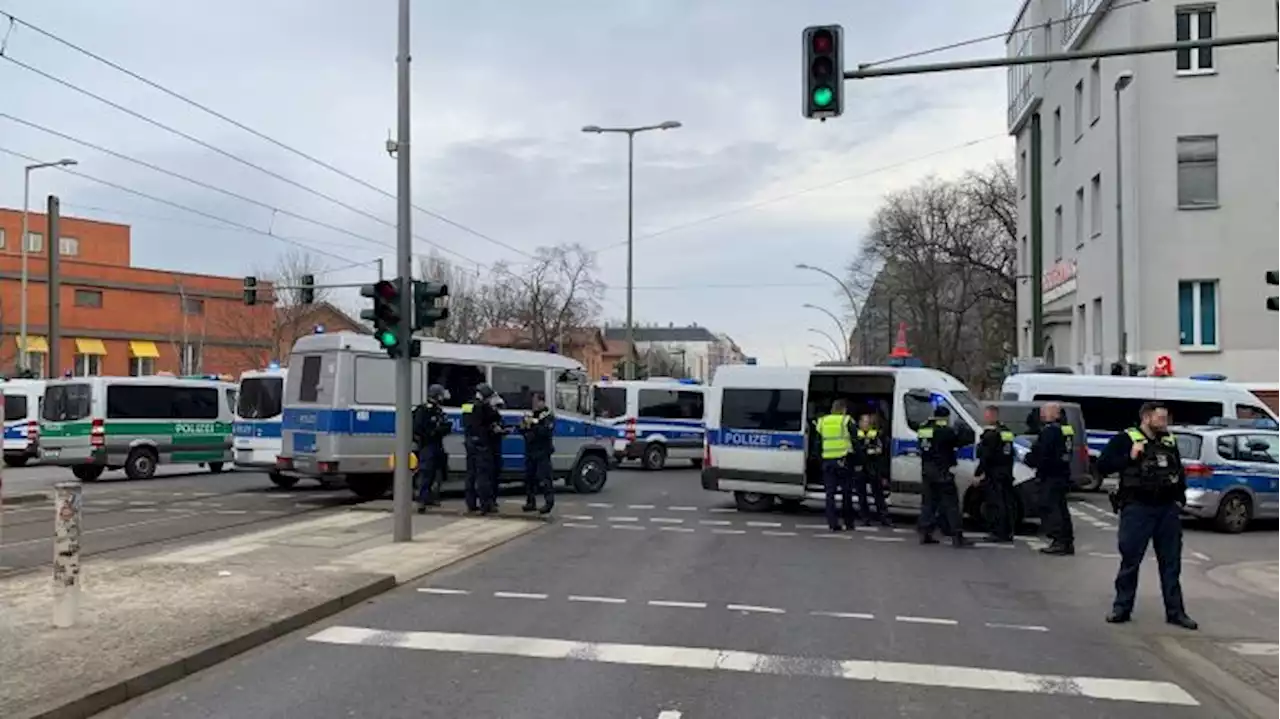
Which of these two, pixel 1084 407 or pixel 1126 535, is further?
pixel 1084 407

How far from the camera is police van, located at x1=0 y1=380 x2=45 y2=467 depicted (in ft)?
96.9

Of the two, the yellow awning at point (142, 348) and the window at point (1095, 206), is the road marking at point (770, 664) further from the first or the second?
the yellow awning at point (142, 348)

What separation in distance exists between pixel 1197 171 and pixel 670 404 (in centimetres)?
1697

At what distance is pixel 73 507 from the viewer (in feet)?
25.1

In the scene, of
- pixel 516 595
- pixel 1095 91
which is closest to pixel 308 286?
pixel 516 595

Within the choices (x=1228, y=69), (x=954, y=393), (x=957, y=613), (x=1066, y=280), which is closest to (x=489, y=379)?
(x=954, y=393)

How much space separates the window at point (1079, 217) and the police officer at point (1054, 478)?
2675cm

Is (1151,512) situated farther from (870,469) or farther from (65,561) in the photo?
(65,561)

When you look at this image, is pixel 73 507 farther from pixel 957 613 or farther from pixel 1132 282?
pixel 1132 282

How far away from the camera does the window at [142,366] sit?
188 ft

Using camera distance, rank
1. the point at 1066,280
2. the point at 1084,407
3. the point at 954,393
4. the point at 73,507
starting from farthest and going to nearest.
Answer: the point at 1066,280 < the point at 1084,407 < the point at 954,393 < the point at 73,507

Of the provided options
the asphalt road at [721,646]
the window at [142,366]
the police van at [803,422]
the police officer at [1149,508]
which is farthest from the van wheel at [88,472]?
the window at [142,366]

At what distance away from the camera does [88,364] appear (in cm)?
5478

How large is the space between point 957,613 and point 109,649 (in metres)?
6.51
